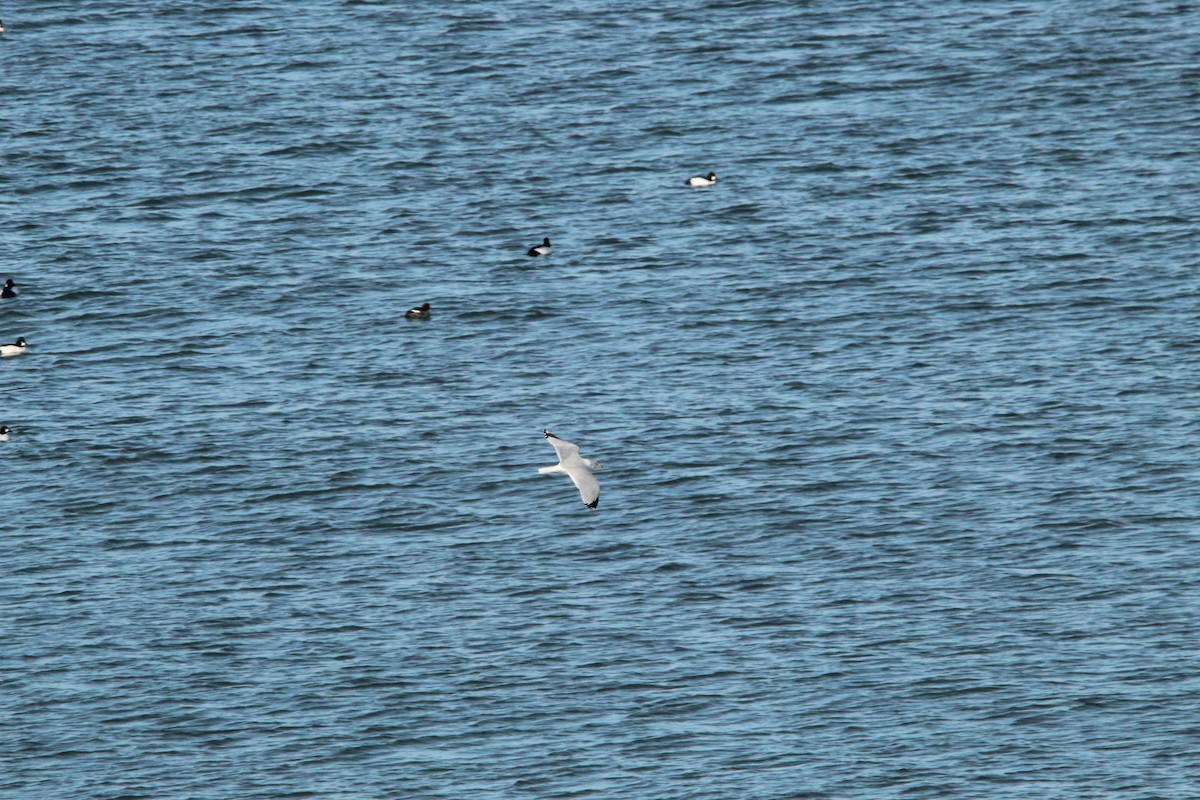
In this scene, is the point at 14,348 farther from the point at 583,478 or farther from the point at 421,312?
the point at 583,478

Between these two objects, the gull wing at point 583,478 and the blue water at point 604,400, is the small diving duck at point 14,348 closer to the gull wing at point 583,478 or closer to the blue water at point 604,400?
the blue water at point 604,400

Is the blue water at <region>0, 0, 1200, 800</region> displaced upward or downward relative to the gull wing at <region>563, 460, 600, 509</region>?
downward

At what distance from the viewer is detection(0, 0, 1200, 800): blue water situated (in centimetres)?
4647

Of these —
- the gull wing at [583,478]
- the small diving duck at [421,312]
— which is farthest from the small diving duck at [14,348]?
the gull wing at [583,478]

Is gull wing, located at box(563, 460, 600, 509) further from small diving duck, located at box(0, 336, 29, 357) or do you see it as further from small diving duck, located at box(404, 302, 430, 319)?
small diving duck, located at box(0, 336, 29, 357)

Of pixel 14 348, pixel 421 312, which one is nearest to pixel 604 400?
pixel 421 312

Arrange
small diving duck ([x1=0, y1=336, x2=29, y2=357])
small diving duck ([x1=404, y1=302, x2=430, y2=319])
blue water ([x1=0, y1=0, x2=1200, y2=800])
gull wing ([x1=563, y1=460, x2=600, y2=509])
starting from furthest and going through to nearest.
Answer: small diving duck ([x1=404, y1=302, x2=430, y2=319]) → small diving duck ([x1=0, y1=336, x2=29, y2=357]) → blue water ([x1=0, y1=0, x2=1200, y2=800]) → gull wing ([x1=563, y1=460, x2=600, y2=509])

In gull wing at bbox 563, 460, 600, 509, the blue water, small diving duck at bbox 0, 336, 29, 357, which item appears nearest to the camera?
gull wing at bbox 563, 460, 600, 509

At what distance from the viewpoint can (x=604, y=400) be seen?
60.3 meters

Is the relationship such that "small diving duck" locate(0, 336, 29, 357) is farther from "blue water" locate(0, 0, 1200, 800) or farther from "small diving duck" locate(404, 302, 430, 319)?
"small diving duck" locate(404, 302, 430, 319)

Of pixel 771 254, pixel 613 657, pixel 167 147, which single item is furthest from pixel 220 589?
pixel 167 147

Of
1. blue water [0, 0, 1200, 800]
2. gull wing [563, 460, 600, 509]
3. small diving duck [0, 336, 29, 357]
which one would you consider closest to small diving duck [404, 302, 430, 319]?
blue water [0, 0, 1200, 800]

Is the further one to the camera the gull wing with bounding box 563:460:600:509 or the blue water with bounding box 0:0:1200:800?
the blue water with bounding box 0:0:1200:800

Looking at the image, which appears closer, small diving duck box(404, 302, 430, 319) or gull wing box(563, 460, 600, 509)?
gull wing box(563, 460, 600, 509)
